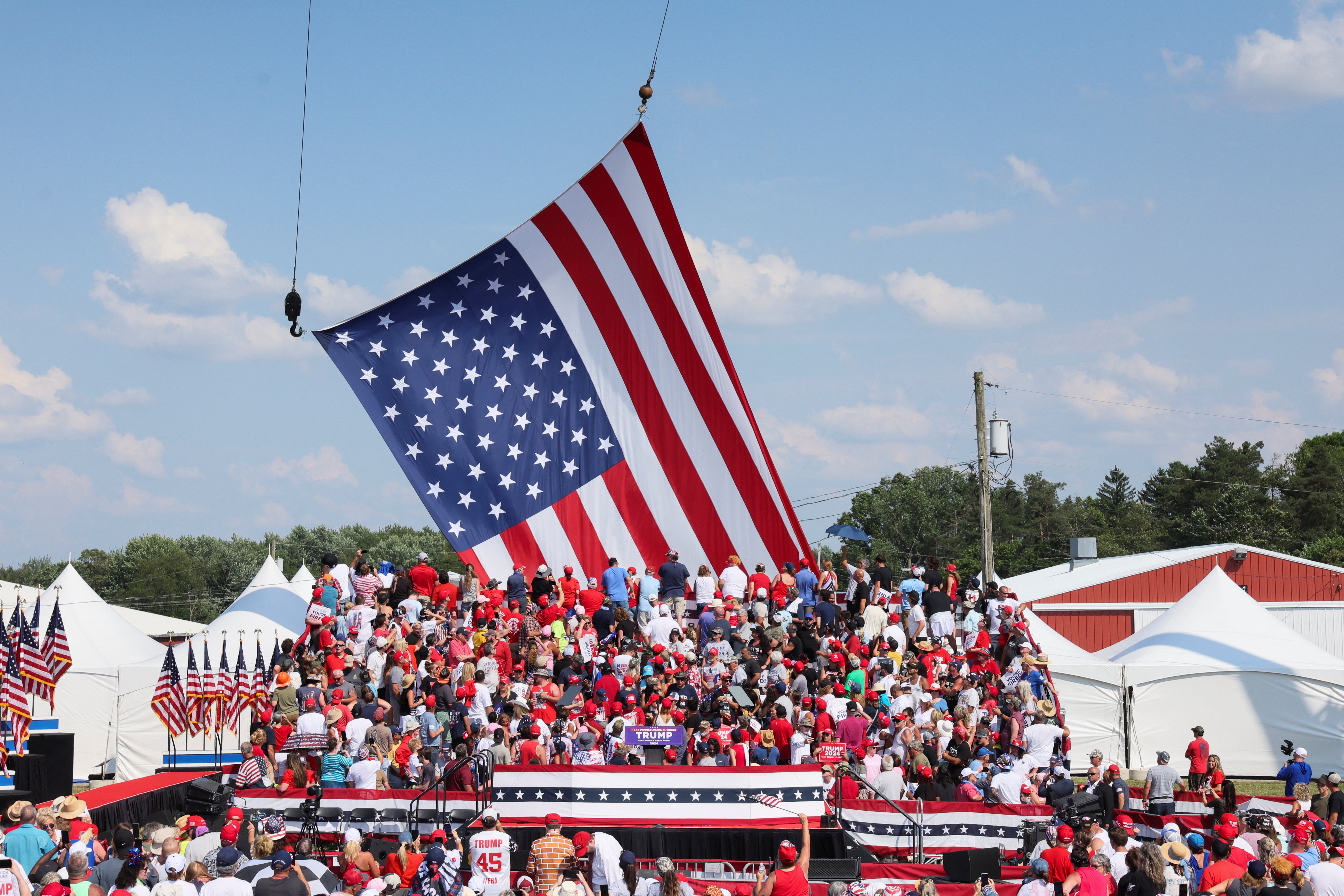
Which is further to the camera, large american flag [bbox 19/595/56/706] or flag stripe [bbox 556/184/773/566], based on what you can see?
flag stripe [bbox 556/184/773/566]

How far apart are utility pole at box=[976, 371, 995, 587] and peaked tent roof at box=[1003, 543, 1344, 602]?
46.0 ft

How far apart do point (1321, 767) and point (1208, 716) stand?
2530 millimetres

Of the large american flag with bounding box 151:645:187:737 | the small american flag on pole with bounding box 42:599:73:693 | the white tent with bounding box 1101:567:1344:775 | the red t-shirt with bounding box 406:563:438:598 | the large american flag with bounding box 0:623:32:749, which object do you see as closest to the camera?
the large american flag with bounding box 0:623:32:749

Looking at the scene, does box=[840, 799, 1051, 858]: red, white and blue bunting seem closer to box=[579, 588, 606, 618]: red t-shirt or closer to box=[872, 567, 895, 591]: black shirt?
box=[872, 567, 895, 591]: black shirt

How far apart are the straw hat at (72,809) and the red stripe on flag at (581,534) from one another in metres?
11.2

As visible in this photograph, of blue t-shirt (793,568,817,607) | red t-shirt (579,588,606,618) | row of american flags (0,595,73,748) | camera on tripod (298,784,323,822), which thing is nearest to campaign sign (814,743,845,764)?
camera on tripod (298,784,323,822)

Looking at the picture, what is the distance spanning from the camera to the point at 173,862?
419 inches

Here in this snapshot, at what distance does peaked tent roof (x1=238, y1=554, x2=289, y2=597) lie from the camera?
4103cm

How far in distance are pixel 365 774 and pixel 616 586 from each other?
6.37 m

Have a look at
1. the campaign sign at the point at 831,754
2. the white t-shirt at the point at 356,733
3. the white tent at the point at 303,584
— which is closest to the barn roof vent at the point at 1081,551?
the white tent at the point at 303,584

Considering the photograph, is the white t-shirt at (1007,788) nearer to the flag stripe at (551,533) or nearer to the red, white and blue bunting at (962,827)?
the red, white and blue bunting at (962,827)

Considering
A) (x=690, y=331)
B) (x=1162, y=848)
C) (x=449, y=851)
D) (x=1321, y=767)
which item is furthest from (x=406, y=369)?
(x=1321, y=767)

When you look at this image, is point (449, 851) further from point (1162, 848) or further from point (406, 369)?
point (406, 369)

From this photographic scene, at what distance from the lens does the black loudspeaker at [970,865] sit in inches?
551
